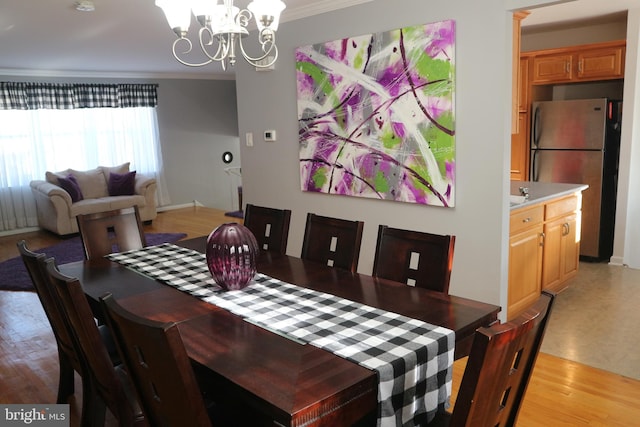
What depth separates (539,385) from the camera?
284 cm

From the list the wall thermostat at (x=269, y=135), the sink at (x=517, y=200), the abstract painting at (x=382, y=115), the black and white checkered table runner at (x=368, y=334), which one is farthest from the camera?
the wall thermostat at (x=269, y=135)

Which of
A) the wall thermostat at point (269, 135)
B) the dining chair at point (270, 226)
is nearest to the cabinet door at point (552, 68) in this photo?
the wall thermostat at point (269, 135)

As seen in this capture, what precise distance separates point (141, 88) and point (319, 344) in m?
7.72

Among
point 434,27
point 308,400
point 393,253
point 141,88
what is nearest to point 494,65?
point 434,27

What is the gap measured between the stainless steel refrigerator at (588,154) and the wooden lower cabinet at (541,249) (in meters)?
0.83

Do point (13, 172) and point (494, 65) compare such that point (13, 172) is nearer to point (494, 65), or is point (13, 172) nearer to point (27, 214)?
point (27, 214)

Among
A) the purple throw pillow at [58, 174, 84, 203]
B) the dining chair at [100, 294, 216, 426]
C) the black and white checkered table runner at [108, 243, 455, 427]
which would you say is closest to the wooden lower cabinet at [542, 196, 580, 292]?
the black and white checkered table runner at [108, 243, 455, 427]

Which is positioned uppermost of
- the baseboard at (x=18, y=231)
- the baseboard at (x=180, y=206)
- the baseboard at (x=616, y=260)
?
the baseboard at (x=180, y=206)

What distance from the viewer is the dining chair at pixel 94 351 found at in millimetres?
1802

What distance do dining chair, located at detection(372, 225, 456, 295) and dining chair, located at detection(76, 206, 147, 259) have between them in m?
1.55

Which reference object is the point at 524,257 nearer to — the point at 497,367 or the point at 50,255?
the point at 497,367

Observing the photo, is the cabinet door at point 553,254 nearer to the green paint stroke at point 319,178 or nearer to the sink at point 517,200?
the sink at point 517,200

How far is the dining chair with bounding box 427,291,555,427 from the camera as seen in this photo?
1173 mm

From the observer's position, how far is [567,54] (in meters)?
5.23
